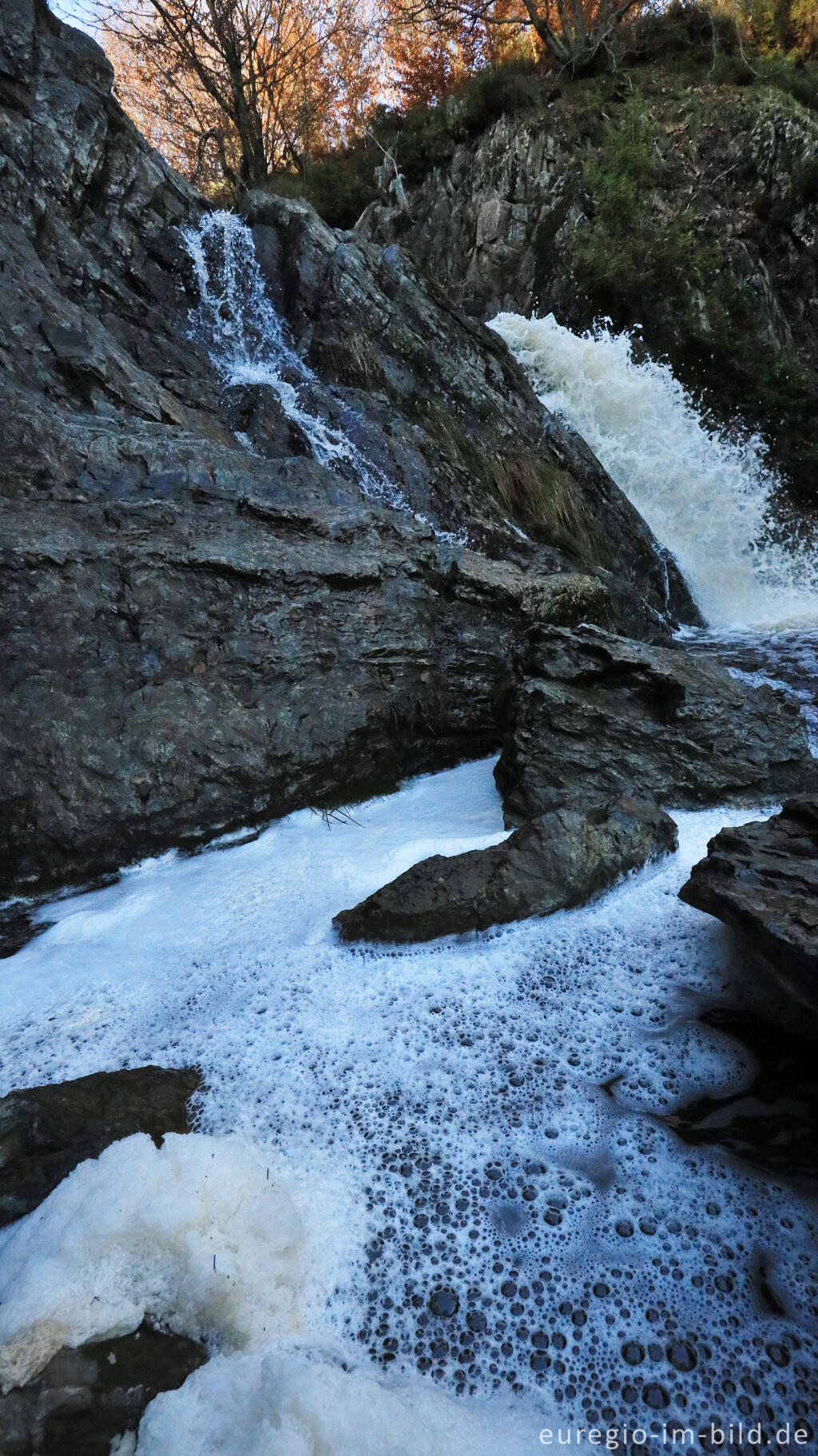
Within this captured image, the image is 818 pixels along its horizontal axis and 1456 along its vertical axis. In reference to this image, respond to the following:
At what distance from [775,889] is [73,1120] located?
1996mm

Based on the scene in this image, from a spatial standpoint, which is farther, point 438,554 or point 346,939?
point 438,554

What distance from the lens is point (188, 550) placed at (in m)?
3.87

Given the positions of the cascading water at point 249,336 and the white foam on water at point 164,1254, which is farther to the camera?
the cascading water at point 249,336

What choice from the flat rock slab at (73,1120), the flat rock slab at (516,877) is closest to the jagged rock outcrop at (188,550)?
the flat rock slab at (516,877)

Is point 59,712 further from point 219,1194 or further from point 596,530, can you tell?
point 596,530

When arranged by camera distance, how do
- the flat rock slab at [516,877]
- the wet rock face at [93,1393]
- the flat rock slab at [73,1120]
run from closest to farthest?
the wet rock face at [93,1393]
the flat rock slab at [73,1120]
the flat rock slab at [516,877]

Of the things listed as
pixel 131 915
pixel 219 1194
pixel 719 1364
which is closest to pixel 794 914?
pixel 719 1364

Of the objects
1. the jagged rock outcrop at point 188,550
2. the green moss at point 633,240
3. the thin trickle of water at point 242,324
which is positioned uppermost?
the green moss at point 633,240

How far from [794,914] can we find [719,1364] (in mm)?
1021

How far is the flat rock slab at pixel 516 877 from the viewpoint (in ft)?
8.43

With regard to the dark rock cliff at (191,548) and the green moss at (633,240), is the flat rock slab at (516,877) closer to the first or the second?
the dark rock cliff at (191,548)

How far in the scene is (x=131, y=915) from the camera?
2928 mm

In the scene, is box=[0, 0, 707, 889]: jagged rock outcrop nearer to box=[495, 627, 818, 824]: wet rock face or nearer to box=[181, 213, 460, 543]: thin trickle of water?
box=[181, 213, 460, 543]: thin trickle of water

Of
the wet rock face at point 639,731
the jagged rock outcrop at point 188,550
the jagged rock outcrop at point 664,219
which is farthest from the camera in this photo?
the jagged rock outcrop at point 664,219
